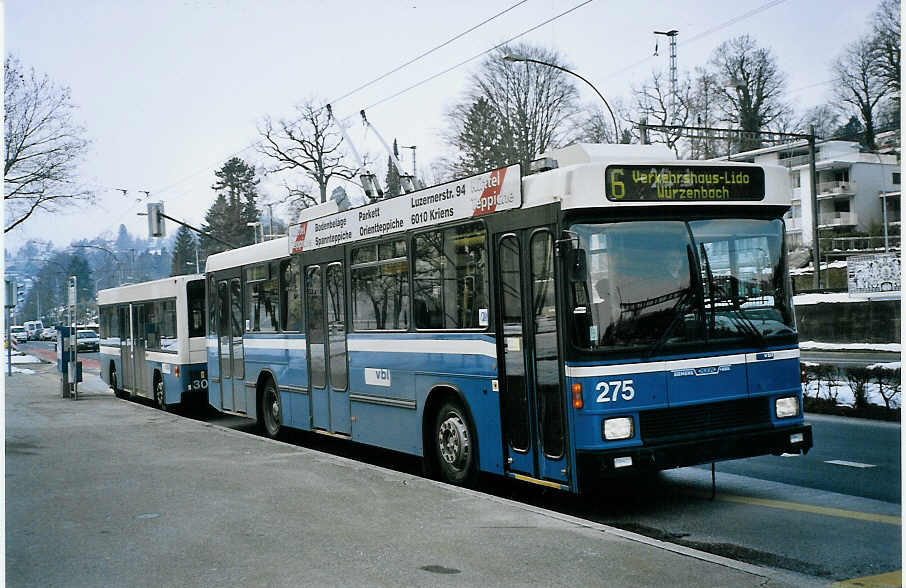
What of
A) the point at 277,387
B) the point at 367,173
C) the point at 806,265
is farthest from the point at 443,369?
the point at 806,265

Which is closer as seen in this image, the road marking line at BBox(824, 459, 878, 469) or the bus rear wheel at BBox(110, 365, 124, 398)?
the road marking line at BBox(824, 459, 878, 469)

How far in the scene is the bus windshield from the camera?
8.20 metres

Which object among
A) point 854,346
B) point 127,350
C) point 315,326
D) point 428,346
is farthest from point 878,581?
point 854,346

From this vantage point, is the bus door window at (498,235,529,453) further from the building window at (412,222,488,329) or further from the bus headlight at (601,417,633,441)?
the bus headlight at (601,417,633,441)

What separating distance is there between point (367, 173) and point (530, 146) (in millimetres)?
38367

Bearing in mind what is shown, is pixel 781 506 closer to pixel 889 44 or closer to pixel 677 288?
pixel 677 288

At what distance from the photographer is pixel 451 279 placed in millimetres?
10156

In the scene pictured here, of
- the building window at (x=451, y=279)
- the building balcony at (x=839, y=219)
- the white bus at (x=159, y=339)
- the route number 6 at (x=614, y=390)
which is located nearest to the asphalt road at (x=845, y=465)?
the route number 6 at (x=614, y=390)

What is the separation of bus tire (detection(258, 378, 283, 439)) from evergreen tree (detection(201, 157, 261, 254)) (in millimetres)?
85404

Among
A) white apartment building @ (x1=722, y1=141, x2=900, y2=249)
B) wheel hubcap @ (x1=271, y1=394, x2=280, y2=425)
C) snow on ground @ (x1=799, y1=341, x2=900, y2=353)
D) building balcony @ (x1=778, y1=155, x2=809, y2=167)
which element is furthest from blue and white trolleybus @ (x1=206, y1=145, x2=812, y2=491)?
building balcony @ (x1=778, y1=155, x2=809, y2=167)

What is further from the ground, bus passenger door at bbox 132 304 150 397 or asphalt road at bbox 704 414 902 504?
bus passenger door at bbox 132 304 150 397

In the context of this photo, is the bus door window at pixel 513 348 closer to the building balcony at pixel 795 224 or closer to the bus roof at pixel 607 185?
the bus roof at pixel 607 185

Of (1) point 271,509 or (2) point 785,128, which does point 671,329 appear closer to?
(1) point 271,509

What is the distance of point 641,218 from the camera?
8398mm
